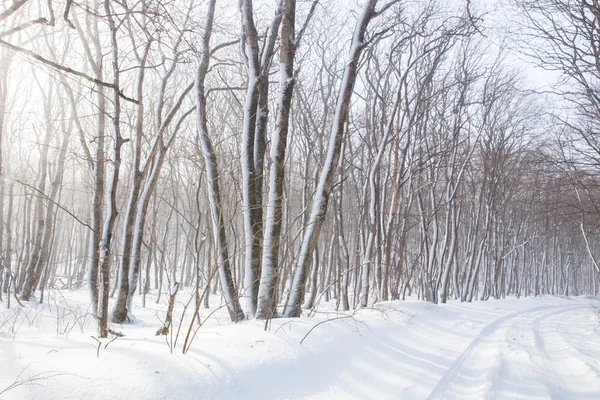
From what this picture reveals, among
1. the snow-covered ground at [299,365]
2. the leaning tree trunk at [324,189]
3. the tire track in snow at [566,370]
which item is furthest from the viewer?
the leaning tree trunk at [324,189]

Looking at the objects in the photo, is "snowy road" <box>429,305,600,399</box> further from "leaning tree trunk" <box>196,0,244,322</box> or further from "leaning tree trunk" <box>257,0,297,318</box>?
"leaning tree trunk" <box>196,0,244,322</box>

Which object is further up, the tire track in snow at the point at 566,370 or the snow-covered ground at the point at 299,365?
the snow-covered ground at the point at 299,365

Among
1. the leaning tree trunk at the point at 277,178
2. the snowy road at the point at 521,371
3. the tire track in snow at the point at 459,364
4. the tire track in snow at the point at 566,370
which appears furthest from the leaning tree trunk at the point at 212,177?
the tire track in snow at the point at 566,370

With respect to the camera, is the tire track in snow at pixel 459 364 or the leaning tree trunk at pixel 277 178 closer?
the tire track in snow at pixel 459 364

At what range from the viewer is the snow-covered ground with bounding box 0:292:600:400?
260 cm

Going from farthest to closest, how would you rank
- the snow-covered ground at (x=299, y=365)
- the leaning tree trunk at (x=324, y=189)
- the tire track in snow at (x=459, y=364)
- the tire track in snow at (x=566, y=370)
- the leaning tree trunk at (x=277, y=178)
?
the leaning tree trunk at (x=324, y=189), the leaning tree trunk at (x=277, y=178), the tire track in snow at (x=566, y=370), the tire track in snow at (x=459, y=364), the snow-covered ground at (x=299, y=365)

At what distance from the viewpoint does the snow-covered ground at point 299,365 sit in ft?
8.54

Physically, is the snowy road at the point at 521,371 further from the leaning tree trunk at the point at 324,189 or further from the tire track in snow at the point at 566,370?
the leaning tree trunk at the point at 324,189

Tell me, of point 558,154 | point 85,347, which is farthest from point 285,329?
point 558,154

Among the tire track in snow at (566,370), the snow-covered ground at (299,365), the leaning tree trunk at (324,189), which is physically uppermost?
the leaning tree trunk at (324,189)

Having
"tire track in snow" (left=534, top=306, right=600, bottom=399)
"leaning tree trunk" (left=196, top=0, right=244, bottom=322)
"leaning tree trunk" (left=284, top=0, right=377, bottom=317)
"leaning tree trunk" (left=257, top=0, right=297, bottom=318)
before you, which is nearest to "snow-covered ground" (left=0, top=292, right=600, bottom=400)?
"tire track in snow" (left=534, top=306, right=600, bottom=399)

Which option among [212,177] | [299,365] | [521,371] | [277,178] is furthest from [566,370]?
[212,177]

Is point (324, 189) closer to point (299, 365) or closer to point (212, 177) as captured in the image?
point (212, 177)

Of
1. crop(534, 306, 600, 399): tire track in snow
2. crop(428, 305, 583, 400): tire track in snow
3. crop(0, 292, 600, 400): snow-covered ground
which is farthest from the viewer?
crop(534, 306, 600, 399): tire track in snow
